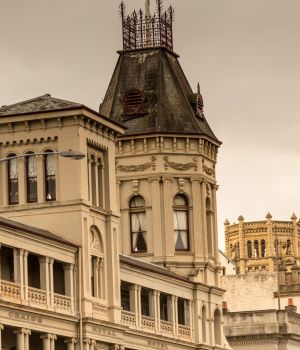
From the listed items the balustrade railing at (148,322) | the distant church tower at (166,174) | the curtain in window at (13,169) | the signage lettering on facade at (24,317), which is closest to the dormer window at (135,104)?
the distant church tower at (166,174)

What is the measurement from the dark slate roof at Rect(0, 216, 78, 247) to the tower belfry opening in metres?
25.2

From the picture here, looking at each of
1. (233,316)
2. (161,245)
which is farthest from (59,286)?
(233,316)

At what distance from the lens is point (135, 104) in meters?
95.6

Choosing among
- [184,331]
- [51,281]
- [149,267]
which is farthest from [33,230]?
[184,331]

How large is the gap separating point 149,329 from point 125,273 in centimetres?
373

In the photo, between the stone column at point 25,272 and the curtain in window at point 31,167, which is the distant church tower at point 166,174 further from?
the stone column at point 25,272

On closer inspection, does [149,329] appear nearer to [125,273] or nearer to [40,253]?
[125,273]

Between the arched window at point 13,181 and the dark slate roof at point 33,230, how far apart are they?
3.07m

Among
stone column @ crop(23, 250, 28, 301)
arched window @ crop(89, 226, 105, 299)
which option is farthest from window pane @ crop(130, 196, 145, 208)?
stone column @ crop(23, 250, 28, 301)

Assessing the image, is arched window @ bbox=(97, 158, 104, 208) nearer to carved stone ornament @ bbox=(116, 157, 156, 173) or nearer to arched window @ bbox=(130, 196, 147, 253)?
carved stone ornament @ bbox=(116, 157, 156, 173)

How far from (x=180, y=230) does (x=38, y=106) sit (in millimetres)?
18561

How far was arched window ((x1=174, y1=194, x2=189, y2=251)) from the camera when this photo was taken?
93.5 m

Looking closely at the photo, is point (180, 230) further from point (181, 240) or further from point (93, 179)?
point (93, 179)

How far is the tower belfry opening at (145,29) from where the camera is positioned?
322ft
